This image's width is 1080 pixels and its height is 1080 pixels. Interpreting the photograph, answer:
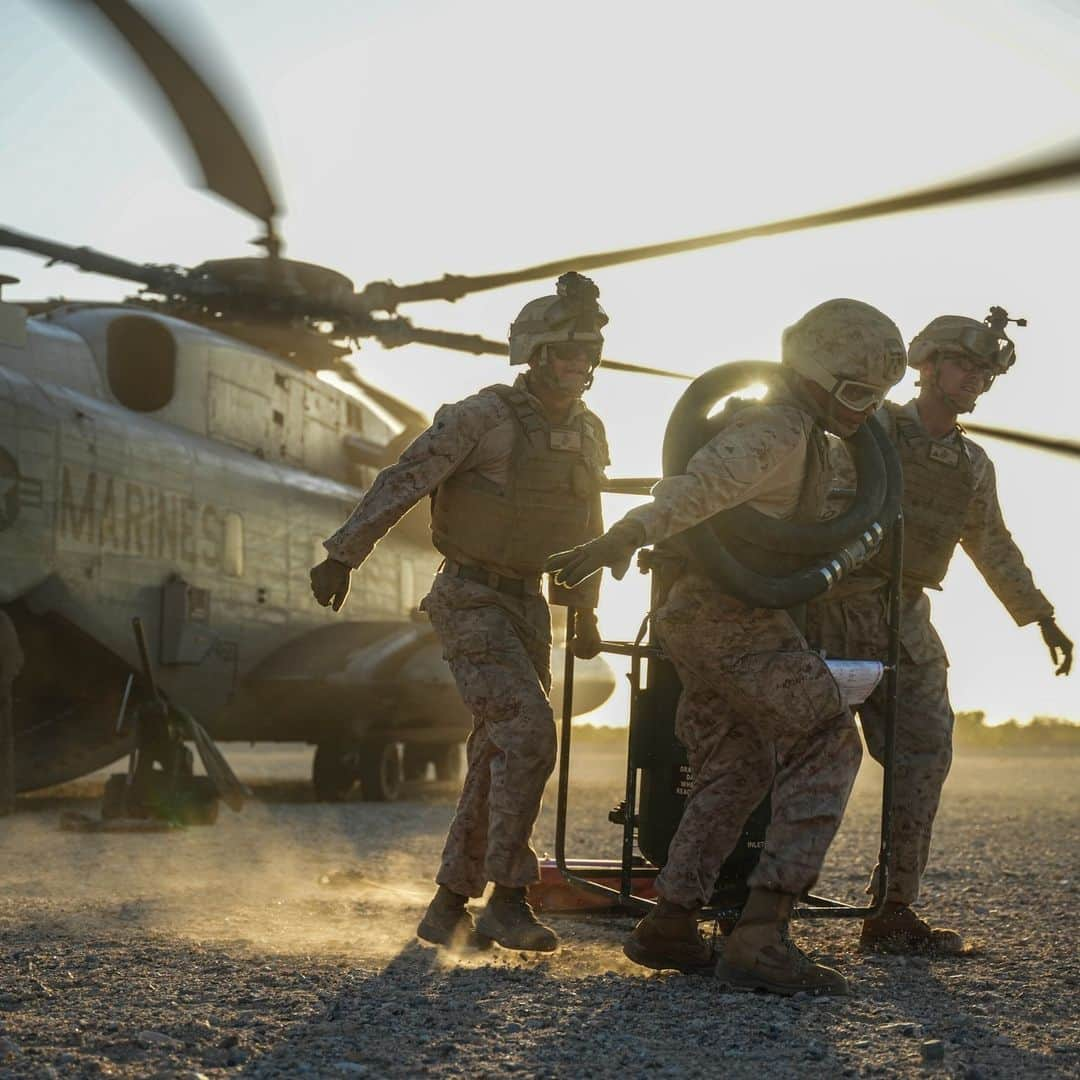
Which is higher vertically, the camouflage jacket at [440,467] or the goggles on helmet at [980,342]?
the goggles on helmet at [980,342]

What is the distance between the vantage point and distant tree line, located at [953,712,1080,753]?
Result: 2859 cm

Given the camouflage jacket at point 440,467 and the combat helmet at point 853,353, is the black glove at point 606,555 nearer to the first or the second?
the combat helmet at point 853,353

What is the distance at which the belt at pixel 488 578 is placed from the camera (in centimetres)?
546

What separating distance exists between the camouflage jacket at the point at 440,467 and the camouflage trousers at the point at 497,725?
172 mm

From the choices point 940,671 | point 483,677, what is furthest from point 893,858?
point 483,677

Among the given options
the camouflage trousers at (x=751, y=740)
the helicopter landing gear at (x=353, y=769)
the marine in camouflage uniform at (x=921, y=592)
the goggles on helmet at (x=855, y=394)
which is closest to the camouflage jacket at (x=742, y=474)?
the goggles on helmet at (x=855, y=394)

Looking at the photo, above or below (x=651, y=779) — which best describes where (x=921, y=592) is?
above

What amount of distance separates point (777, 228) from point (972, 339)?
1.15 m

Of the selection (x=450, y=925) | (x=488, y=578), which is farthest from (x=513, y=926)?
(x=488, y=578)

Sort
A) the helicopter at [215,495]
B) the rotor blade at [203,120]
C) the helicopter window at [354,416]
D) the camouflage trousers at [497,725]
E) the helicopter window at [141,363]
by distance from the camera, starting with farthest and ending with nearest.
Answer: the helicopter window at [354,416]
the helicopter window at [141,363]
the helicopter at [215,495]
the rotor blade at [203,120]
the camouflage trousers at [497,725]

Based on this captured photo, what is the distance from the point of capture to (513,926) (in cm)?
514

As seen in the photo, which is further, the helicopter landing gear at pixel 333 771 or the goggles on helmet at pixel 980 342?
the helicopter landing gear at pixel 333 771

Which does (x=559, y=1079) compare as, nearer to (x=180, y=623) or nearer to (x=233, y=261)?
(x=180, y=623)

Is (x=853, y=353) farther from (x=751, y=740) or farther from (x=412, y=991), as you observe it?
(x=412, y=991)
